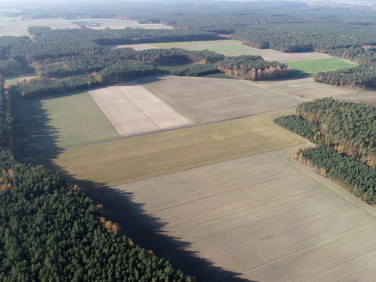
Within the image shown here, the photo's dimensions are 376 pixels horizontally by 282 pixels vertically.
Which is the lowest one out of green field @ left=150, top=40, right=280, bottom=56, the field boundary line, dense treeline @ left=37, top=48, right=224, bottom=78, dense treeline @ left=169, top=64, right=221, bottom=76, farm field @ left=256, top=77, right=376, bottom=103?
the field boundary line

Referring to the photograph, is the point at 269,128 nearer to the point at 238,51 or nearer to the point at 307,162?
the point at 307,162

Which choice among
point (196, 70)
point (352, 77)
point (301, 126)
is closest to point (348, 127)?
point (301, 126)

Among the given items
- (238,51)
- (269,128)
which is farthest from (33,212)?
(238,51)

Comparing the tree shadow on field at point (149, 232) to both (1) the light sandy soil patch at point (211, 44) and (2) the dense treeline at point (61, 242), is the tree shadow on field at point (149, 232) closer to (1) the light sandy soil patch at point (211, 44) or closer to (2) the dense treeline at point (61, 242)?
(2) the dense treeline at point (61, 242)

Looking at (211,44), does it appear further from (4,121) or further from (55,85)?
(4,121)

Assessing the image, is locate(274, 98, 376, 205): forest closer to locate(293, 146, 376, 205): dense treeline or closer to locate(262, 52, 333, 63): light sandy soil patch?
locate(293, 146, 376, 205): dense treeline

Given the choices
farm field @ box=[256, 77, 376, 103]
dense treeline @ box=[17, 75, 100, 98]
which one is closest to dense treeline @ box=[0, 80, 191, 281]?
dense treeline @ box=[17, 75, 100, 98]

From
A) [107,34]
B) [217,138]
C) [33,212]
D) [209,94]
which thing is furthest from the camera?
[107,34]
